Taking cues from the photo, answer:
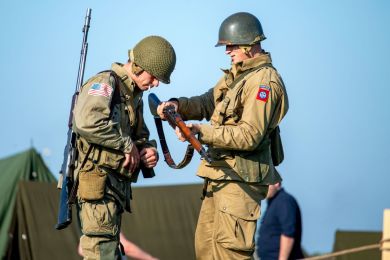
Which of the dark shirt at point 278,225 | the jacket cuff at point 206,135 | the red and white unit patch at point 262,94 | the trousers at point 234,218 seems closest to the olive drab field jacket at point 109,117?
the jacket cuff at point 206,135

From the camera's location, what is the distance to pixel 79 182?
825 cm

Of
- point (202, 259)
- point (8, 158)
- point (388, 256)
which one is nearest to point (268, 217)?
point (202, 259)

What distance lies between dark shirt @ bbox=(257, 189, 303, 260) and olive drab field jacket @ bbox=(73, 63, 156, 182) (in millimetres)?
3707

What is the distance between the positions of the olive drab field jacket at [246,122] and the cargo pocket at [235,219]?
144mm

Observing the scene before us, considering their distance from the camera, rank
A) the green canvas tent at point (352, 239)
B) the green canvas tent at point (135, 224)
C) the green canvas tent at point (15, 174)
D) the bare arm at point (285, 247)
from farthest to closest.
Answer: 1. the green canvas tent at point (352, 239)
2. the green canvas tent at point (15, 174)
3. the green canvas tent at point (135, 224)
4. the bare arm at point (285, 247)

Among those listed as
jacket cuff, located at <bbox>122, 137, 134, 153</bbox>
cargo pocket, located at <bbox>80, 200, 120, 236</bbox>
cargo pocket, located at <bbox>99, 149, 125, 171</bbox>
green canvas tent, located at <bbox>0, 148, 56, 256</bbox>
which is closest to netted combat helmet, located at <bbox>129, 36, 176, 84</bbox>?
jacket cuff, located at <bbox>122, 137, 134, 153</bbox>

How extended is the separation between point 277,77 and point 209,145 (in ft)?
2.67

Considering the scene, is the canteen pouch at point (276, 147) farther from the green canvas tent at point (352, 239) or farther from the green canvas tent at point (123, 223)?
the green canvas tent at point (352, 239)

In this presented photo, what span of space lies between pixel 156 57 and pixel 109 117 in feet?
2.07

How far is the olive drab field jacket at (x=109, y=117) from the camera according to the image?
26.4 feet

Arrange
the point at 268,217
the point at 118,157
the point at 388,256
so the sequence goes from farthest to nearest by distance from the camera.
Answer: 1. the point at 268,217
2. the point at 118,157
3. the point at 388,256

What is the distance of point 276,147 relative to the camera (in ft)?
28.5

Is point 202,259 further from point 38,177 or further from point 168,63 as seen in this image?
point 38,177

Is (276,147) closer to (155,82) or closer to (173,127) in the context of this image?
(173,127)
